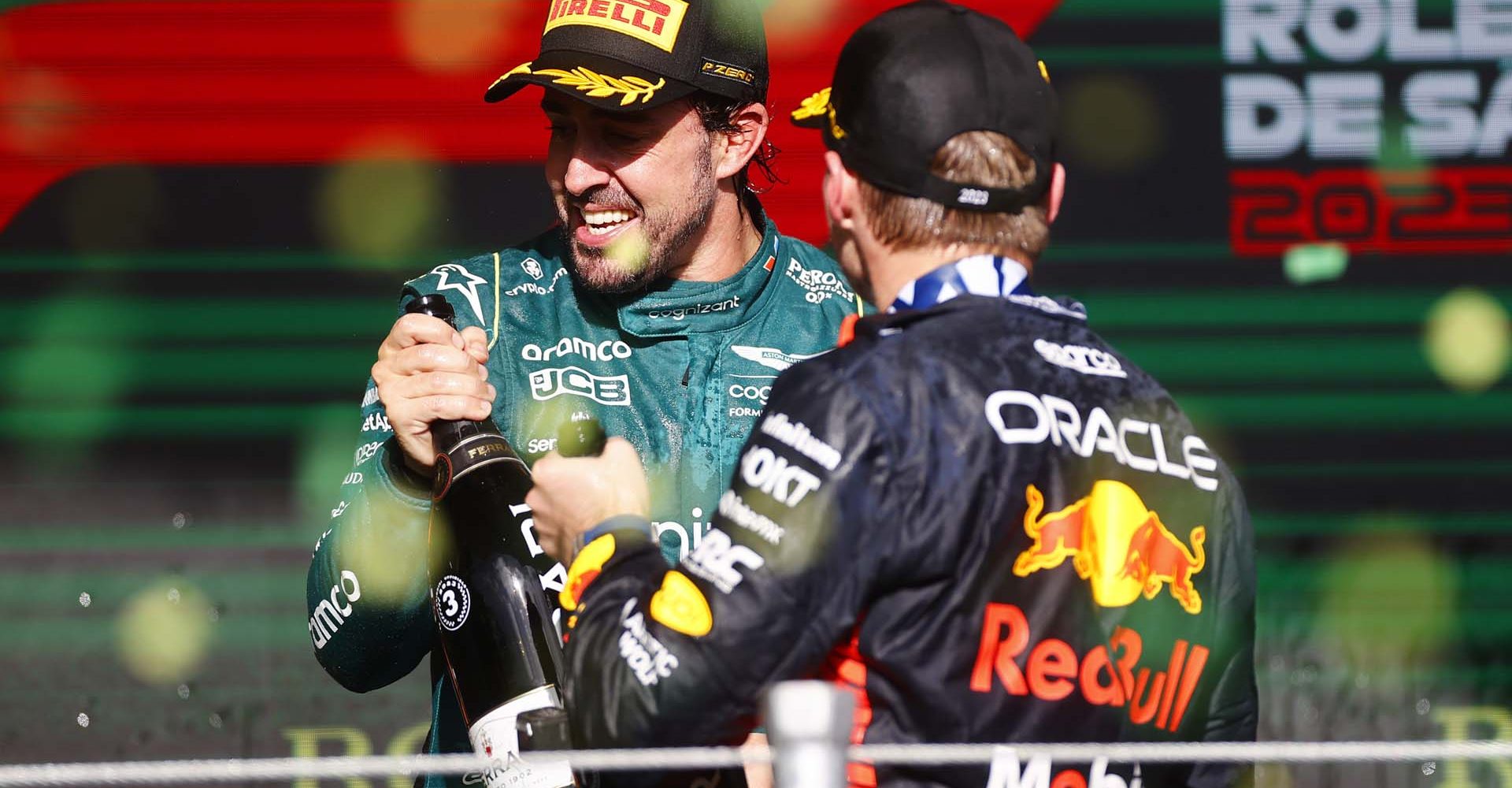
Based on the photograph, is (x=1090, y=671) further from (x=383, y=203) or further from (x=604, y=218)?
(x=383, y=203)

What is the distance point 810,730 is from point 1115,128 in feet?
10.9

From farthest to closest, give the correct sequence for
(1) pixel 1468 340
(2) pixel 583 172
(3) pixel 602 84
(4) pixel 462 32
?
1. (1) pixel 1468 340
2. (4) pixel 462 32
3. (2) pixel 583 172
4. (3) pixel 602 84

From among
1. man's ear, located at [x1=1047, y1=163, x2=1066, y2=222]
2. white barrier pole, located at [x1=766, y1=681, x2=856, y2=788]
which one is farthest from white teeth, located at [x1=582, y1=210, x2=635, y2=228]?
white barrier pole, located at [x1=766, y1=681, x2=856, y2=788]

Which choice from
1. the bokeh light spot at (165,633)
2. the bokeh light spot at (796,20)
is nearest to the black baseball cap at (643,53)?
the bokeh light spot at (796,20)

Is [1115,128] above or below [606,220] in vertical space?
above

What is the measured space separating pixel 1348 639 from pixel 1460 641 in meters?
0.31

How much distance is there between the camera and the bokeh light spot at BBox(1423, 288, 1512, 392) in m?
4.45

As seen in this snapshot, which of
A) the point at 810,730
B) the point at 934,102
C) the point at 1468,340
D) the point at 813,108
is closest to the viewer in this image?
the point at 810,730

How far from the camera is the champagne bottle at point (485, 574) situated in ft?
6.87

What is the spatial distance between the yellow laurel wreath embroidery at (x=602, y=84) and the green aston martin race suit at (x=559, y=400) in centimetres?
29

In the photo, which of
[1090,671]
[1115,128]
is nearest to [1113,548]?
[1090,671]

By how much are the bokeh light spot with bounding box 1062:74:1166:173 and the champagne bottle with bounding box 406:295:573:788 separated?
2599 millimetres

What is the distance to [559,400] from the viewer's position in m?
2.34

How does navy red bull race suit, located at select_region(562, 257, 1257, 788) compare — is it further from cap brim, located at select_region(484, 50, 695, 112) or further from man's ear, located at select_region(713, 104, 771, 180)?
man's ear, located at select_region(713, 104, 771, 180)
